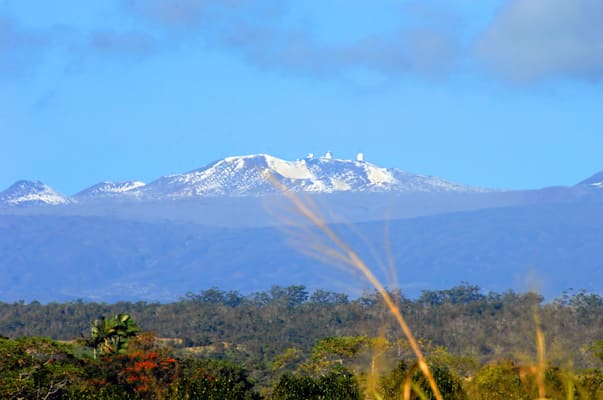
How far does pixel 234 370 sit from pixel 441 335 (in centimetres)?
6883

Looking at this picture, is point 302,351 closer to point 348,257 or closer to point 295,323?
point 295,323

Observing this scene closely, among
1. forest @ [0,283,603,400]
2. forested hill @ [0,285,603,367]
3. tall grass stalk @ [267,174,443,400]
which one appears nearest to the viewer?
tall grass stalk @ [267,174,443,400]

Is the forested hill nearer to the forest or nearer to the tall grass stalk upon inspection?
the forest

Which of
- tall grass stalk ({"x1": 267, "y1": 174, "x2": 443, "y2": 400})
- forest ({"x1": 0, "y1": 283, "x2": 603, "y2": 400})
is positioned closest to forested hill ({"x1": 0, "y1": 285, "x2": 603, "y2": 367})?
forest ({"x1": 0, "y1": 283, "x2": 603, "y2": 400})

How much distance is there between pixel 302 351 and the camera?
124 meters

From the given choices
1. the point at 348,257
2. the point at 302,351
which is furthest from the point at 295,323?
the point at 348,257

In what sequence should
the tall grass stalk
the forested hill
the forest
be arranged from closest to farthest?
the tall grass stalk, the forest, the forested hill

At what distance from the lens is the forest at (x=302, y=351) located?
2681cm

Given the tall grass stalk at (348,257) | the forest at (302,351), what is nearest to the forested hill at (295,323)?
the forest at (302,351)

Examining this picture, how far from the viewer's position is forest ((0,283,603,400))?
26.8 metres

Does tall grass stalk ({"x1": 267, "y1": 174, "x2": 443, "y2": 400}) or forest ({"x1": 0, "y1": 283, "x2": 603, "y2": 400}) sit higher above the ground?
tall grass stalk ({"x1": 267, "y1": 174, "x2": 443, "y2": 400})

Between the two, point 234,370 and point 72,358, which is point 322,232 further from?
point 234,370

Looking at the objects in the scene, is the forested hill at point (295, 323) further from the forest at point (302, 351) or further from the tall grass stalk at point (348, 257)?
the tall grass stalk at point (348, 257)

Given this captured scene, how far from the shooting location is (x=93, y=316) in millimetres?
162500
